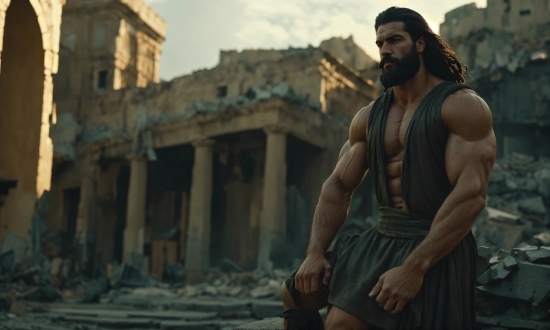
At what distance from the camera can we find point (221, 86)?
29.4 metres

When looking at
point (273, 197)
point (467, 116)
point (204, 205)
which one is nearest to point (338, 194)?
point (467, 116)

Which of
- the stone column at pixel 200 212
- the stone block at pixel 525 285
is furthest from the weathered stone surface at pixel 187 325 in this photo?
the stone column at pixel 200 212

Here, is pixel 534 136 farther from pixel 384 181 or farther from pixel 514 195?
pixel 384 181

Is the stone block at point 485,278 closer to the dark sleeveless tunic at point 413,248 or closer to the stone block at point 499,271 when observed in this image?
the stone block at point 499,271

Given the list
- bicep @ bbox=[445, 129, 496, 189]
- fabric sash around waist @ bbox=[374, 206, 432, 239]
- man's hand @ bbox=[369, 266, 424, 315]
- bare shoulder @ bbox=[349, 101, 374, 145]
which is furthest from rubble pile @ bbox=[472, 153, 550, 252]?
man's hand @ bbox=[369, 266, 424, 315]

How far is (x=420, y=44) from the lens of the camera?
3.68 meters

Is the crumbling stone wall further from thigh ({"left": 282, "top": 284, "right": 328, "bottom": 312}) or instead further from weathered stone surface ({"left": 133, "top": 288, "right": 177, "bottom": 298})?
thigh ({"left": 282, "top": 284, "right": 328, "bottom": 312})

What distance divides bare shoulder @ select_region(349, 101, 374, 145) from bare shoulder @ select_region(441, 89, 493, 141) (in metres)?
0.54

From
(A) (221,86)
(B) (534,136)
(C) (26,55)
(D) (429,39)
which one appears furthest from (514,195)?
(D) (429,39)

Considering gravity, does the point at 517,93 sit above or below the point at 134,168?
above

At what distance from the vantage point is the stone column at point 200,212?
24938 millimetres

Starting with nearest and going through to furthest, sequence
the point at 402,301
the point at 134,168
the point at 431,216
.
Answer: the point at 402,301 → the point at 431,216 → the point at 134,168

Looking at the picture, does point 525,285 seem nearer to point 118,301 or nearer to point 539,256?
point 539,256

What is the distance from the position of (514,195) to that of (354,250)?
68.6 ft
